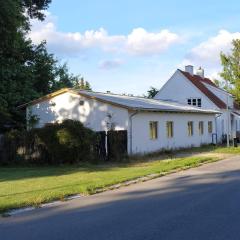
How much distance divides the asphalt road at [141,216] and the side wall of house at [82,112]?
15.2 metres

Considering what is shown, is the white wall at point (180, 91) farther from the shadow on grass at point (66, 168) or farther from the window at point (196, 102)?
the shadow on grass at point (66, 168)

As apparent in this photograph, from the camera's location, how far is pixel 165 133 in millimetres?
35344

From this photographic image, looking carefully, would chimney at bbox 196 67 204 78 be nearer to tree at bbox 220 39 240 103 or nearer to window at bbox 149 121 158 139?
tree at bbox 220 39 240 103

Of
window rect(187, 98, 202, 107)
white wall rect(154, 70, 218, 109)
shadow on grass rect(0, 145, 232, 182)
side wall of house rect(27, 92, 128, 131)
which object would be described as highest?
white wall rect(154, 70, 218, 109)

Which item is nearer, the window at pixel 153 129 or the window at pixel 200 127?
the window at pixel 153 129

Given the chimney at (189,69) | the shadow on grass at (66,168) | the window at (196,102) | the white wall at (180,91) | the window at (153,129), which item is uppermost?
the chimney at (189,69)

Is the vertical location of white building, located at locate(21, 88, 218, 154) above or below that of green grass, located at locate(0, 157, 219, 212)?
above

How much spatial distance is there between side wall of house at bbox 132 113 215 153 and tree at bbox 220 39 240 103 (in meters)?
13.8

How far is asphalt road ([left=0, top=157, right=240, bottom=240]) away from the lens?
28.7 feet

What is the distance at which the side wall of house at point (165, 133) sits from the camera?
31.5 meters

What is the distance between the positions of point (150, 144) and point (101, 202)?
66.2 ft

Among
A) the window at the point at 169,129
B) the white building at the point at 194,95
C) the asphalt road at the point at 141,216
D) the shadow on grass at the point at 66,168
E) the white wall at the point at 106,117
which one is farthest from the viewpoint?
the white building at the point at 194,95

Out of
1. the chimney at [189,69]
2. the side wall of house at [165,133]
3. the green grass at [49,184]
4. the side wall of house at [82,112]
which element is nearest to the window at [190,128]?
the side wall of house at [165,133]

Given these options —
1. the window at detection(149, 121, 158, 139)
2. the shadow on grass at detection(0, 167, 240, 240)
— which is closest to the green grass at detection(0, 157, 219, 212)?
the shadow on grass at detection(0, 167, 240, 240)
